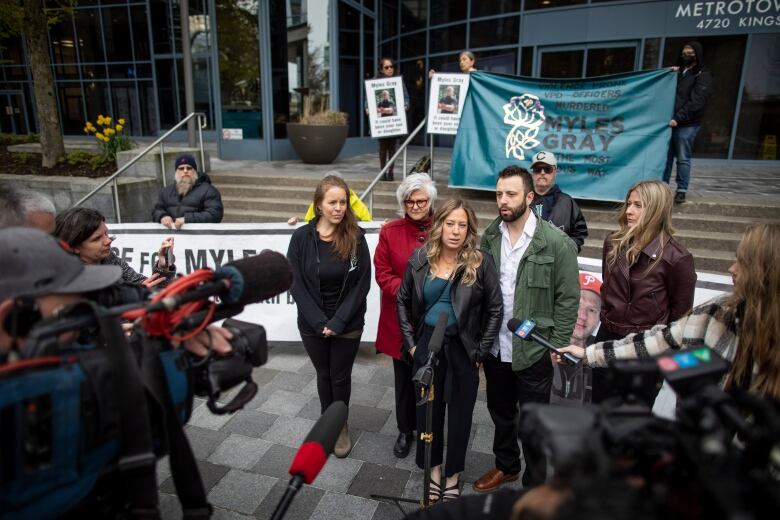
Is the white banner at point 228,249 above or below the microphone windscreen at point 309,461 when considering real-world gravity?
below

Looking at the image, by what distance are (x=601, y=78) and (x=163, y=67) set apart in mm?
15149

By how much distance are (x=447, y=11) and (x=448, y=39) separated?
2.46ft

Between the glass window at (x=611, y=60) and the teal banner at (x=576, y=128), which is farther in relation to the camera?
the glass window at (x=611, y=60)

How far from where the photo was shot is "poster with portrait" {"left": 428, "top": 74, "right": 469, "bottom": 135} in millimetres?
7156

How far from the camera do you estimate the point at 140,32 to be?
16625 millimetres

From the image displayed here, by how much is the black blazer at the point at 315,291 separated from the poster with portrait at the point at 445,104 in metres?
4.31

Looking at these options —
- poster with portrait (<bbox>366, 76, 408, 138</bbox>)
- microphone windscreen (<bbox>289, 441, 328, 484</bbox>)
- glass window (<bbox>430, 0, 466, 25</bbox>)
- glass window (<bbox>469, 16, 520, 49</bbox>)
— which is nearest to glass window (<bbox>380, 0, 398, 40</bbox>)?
glass window (<bbox>430, 0, 466, 25</bbox>)

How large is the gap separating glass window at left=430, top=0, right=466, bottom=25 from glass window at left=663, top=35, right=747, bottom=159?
537 centimetres

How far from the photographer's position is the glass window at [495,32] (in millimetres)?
12414

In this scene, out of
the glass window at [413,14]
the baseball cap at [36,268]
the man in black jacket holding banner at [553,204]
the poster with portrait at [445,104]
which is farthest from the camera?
the glass window at [413,14]

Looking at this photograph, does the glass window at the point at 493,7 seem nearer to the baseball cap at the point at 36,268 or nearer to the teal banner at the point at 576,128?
the teal banner at the point at 576,128

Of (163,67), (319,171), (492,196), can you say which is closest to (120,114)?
(163,67)

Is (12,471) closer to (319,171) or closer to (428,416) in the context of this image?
(428,416)

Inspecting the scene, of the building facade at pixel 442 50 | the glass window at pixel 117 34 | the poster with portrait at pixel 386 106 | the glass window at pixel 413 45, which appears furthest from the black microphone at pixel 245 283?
the glass window at pixel 117 34
